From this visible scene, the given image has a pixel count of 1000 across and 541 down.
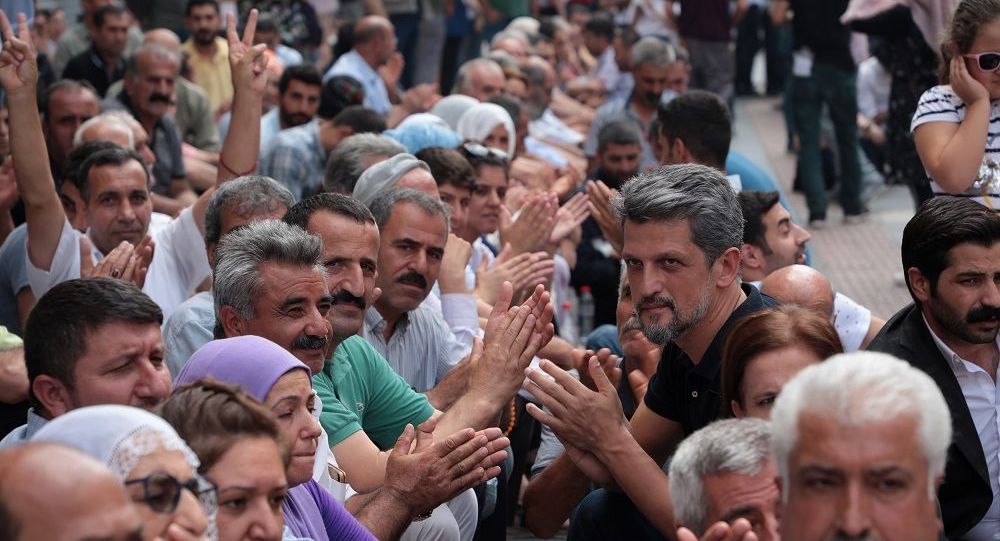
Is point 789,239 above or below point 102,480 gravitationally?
below

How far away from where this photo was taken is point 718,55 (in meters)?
15.5

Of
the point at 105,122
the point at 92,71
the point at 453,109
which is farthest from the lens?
the point at 92,71

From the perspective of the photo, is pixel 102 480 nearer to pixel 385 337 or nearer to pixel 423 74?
pixel 385 337

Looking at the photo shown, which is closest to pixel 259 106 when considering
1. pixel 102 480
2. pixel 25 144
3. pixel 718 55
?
pixel 25 144

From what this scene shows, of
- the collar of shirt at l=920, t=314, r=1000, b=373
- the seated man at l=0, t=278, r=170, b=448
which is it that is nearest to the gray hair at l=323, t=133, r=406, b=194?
the seated man at l=0, t=278, r=170, b=448

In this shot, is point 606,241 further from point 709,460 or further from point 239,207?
point 709,460

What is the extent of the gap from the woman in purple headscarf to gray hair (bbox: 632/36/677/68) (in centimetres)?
799

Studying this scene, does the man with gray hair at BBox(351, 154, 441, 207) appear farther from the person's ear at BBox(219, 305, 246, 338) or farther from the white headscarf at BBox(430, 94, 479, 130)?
the white headscarf at BBox(430, 94, 479, 130)

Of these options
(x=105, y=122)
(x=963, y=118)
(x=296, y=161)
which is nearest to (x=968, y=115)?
(x=963, y=118)

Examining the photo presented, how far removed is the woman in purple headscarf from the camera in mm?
3715

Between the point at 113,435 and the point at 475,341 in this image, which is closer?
the point at 113,435

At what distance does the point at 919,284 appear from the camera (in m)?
4.56

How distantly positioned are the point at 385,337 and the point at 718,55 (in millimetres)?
10262

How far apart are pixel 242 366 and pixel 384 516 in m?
0.86
